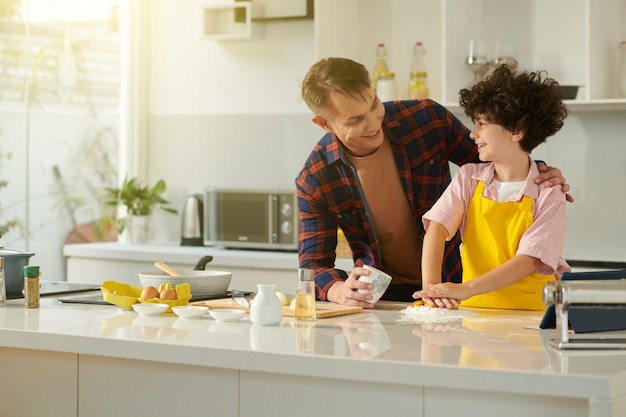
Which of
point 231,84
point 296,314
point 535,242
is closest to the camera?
point 296,314

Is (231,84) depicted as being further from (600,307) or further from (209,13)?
(600,307)

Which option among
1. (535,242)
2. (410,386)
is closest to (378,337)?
(410,386)

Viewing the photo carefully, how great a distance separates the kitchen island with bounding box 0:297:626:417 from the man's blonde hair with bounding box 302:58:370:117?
601 mm

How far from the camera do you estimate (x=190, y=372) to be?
6.30ft

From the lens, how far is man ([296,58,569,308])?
275 centimetres

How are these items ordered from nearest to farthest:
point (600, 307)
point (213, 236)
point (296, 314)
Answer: point (600, 307), point (296, 314), point (213, 236)

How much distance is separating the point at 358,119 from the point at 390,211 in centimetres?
38

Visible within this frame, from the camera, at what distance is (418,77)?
437 centimetres

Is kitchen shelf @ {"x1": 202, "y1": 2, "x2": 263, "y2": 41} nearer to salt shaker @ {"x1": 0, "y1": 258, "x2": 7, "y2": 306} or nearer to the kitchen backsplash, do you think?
the kitchen backsplash

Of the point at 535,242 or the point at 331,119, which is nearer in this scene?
the point at 535,242

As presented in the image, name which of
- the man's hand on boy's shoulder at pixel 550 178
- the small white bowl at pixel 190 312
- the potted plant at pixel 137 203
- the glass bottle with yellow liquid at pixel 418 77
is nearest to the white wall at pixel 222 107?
the potted plant at pixel 137 203

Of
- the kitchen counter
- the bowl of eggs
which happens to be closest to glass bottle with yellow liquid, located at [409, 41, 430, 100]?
the kitchen counter

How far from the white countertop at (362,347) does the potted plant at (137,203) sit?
2728 mm

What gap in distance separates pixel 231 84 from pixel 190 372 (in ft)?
10.9
